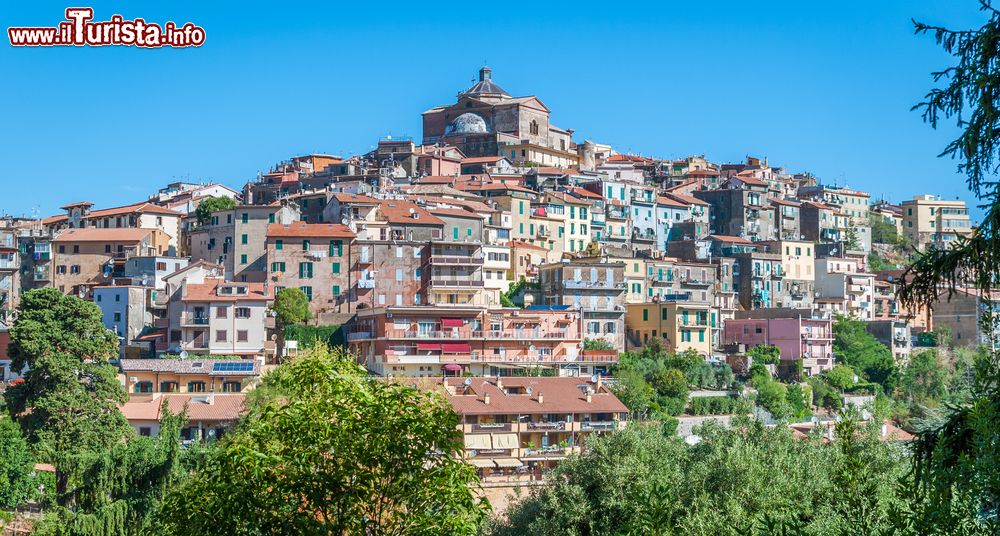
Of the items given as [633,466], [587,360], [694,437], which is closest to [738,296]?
[587,360]

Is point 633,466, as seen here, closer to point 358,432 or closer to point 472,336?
point 358,432

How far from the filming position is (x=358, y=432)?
18.0m

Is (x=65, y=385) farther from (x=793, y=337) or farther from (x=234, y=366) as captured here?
(x=793, y=337)

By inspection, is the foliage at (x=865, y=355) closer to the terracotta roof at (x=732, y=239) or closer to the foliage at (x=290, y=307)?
the terracotta roof at (x=732, y=239)

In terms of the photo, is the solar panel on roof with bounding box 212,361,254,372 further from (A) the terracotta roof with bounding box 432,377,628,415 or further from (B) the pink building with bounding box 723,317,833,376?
(B) the pink building with bounding box 723,317,833,376

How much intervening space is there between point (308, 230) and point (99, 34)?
27519mm

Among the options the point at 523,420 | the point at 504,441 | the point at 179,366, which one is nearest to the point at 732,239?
the point at 523,420

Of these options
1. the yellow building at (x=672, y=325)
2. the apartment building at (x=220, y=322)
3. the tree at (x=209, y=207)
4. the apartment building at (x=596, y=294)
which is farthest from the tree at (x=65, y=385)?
the yellow building at (x=672, y=325)

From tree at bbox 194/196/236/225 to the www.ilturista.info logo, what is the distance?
33.9 metres

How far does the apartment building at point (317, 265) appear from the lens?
218ft

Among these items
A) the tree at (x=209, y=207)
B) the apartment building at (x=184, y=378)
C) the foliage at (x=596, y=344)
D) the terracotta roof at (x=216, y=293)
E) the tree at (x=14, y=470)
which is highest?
the tree at (x=209, y=207)

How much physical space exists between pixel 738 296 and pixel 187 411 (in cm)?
4162

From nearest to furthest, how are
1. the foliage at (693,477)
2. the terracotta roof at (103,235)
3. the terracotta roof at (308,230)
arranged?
the foliage at (693,477) < the terracotta roof at (308,230) < the terracotta roof at (103,235)

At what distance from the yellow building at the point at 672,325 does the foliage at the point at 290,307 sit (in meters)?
18.3
